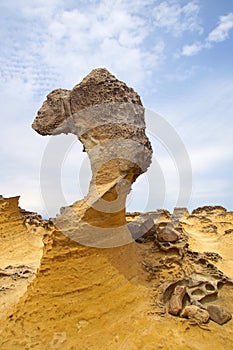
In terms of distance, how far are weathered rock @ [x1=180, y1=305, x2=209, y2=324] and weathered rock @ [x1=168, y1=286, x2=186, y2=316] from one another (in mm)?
88

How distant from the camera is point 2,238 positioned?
34.4 feet

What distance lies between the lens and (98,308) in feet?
13.1

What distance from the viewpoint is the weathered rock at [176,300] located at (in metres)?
3.93

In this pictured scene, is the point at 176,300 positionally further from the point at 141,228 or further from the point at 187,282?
the point at 141,228

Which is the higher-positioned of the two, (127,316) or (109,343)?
(127,316)

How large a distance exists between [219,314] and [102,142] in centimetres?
303

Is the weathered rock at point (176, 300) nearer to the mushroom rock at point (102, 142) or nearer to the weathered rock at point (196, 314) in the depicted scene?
the weathered rock at point (196, 314)

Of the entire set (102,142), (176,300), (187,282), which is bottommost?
(176,300)

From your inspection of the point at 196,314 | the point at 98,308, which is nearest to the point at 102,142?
the point at 98,308

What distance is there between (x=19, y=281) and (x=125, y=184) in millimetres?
3624

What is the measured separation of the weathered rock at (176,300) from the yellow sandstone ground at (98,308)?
0.34ft

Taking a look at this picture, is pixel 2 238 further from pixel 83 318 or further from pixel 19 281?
pixel 83 318

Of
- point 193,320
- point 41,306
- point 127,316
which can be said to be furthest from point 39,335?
point 193,320

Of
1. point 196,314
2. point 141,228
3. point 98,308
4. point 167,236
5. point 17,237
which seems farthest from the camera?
point 17,237
